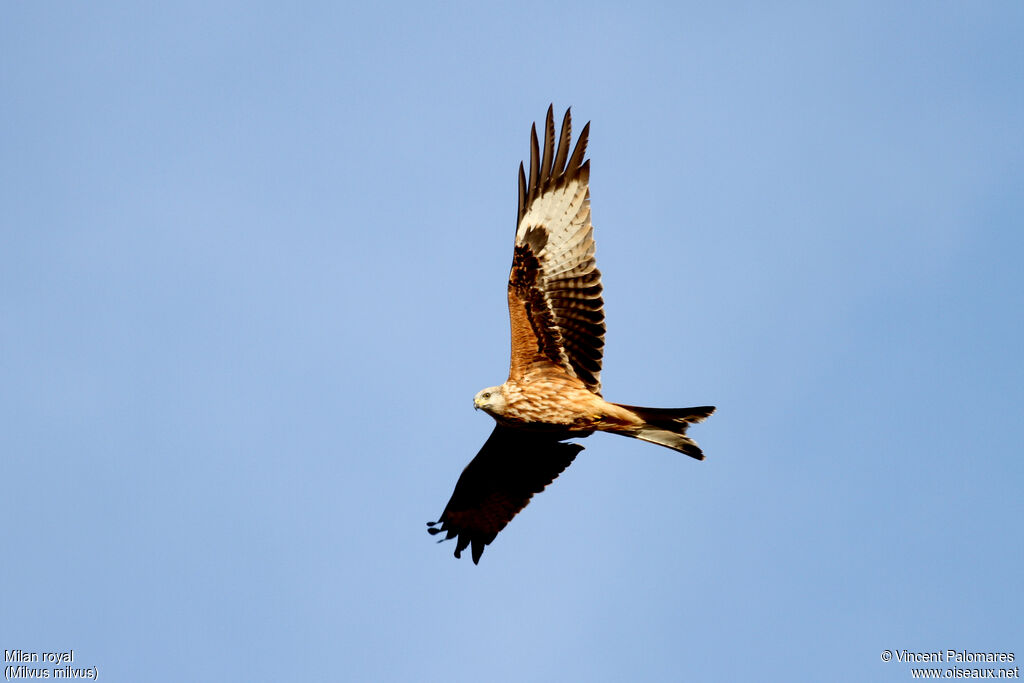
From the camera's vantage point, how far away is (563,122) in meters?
12.2

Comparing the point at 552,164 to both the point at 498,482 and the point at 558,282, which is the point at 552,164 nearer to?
the point at 558,282

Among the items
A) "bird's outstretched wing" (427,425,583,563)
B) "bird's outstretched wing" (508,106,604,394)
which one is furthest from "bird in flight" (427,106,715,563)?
"bird's outstretched wing" (427,425,583,563)

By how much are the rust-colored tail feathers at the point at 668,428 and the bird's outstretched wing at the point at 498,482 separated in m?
1.43

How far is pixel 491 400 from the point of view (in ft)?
39.3

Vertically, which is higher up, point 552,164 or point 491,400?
point 552,164

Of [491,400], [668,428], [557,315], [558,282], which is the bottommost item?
[668,428]

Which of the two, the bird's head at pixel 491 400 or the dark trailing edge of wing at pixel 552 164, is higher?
the dark trailing edge of wing at pixel 552 164

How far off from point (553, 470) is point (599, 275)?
2.66m

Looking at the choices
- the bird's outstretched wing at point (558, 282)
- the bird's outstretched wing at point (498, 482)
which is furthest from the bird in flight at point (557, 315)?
the bird's outstretched wing at point (498, 482)

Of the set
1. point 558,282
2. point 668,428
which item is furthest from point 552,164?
point 668,428

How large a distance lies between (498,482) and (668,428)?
2695 mm

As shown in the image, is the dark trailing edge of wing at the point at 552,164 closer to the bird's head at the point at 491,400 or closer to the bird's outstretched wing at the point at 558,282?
the bird's outstretched wing at the point at 558,282

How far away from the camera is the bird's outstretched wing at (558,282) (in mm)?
11883

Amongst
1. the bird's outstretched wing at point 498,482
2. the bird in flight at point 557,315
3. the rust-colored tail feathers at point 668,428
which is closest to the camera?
the rust-colored tail feathers at point 668,428
